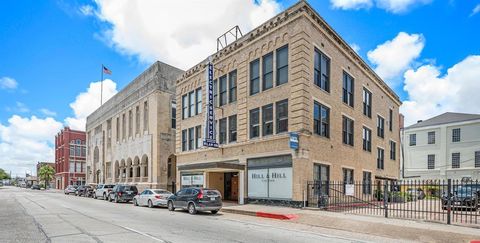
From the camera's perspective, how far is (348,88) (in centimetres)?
2700

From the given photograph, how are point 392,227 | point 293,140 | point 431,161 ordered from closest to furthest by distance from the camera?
point 392,227
point 293,140
point 431,161

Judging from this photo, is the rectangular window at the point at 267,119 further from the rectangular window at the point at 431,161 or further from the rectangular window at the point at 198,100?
the rectangular window at the point at 431,161

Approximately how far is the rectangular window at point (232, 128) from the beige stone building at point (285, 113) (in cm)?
7

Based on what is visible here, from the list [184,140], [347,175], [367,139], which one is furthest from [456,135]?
[184,140]

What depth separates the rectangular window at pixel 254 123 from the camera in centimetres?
2358

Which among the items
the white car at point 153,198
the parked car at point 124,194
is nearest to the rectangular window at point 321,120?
the white car at point 153,198

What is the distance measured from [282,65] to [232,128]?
6.23 metres

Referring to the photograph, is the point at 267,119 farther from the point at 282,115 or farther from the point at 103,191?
the point at 103,191

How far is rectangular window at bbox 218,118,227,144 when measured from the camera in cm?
2672

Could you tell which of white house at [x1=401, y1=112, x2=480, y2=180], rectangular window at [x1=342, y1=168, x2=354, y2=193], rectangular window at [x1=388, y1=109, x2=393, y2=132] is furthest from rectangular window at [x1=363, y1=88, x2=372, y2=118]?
white house at [x1=401, y1=112, x2=480, y2=180]

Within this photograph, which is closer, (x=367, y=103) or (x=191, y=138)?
(x=367, y=103)

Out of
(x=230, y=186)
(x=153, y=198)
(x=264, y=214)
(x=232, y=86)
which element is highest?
(x=232, y=86)

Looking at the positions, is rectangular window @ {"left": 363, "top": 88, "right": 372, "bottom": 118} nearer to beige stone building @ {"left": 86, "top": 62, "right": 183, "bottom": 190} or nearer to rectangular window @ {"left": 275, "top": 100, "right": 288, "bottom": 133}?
rectangular window @ {"left": 275, "top": 100, "right": 288, "bottom": 133}

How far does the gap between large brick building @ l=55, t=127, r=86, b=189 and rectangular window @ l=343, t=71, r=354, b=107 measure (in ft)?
239
